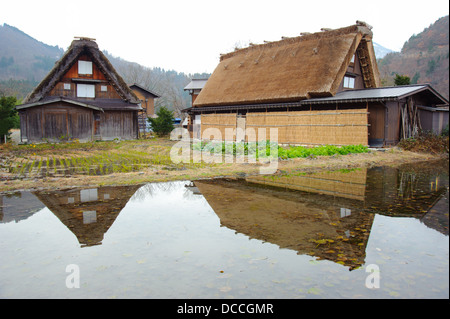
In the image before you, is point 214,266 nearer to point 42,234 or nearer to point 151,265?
point 151,265

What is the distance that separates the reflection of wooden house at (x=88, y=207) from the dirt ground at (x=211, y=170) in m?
0.69

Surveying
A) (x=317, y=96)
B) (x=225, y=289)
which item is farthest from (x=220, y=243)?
(x=317, y=96)

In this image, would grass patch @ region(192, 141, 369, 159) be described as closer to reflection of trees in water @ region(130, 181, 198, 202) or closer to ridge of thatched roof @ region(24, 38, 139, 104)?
reflection of trees in water @ region(130, 181, 198, 202)

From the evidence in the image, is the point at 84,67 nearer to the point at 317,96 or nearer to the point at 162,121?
the point at 162,121

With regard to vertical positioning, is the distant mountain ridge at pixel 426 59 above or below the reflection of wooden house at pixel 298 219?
above

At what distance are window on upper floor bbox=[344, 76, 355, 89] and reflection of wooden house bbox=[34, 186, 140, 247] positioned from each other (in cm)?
1730

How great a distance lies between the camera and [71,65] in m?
24.6

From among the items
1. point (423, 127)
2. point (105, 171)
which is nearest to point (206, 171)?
point (105, 171)

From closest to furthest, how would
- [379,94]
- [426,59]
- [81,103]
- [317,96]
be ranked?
[379,94] → [317,96] → [81,103] → [426,59]

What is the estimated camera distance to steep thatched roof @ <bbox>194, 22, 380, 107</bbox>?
19.2 meters

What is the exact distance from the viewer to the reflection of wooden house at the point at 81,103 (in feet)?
73.0

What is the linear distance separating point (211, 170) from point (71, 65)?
64.3ft

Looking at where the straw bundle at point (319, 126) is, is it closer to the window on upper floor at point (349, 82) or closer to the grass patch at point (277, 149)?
the grass patch at point (277, 149)

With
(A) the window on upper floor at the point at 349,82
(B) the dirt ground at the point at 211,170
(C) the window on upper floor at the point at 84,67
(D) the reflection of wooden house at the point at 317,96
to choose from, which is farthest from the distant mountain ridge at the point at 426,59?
(C) the window on upper floor at the point at 84,67
